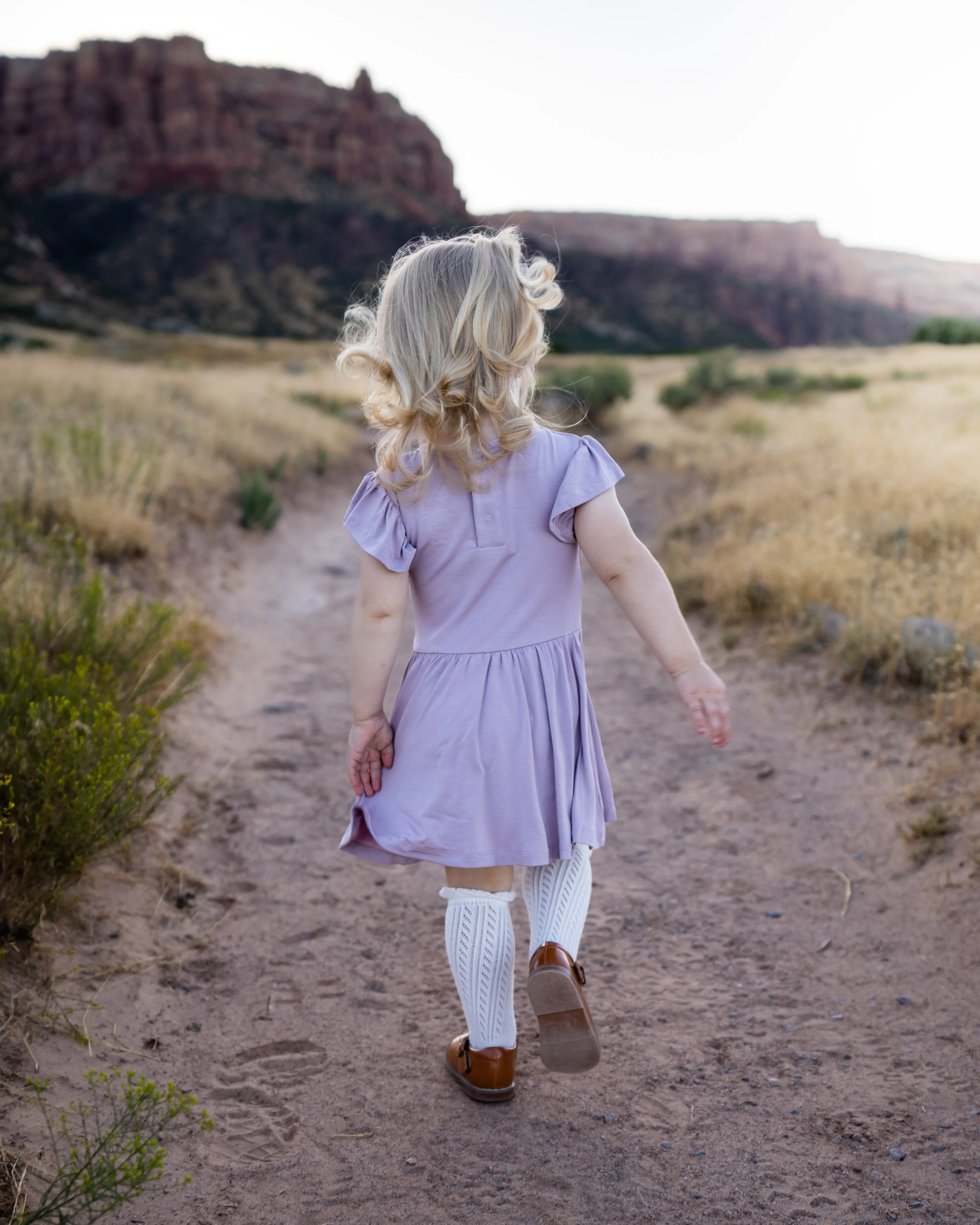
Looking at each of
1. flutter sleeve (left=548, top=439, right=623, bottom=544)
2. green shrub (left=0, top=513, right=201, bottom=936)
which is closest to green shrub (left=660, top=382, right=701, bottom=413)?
green shrub (left=0, top=513, right=201, bottom=936)

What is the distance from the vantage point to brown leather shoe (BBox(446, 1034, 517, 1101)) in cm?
214

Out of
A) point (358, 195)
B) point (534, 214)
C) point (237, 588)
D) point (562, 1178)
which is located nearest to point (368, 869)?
point (562, 1178)

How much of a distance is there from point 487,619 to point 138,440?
7528 millimetres

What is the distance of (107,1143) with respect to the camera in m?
1.55

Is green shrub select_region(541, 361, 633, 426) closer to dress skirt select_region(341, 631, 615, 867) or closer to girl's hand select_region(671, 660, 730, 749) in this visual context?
dress skirt select_region(341, 631, 615, 867)

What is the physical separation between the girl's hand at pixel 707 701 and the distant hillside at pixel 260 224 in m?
50.9

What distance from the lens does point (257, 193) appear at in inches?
2879

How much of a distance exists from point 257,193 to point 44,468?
77613mm

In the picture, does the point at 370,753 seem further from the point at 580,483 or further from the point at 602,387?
the point at 602,387

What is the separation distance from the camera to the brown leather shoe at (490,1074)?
2.14 metres

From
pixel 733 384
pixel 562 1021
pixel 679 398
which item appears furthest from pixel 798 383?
pixel 562 1021

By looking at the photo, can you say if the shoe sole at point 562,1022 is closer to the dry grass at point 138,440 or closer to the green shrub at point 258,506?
the dry grass at point 138,440

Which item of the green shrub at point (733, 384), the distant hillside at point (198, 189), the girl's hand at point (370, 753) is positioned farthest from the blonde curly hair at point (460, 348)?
the distant hillside at point (198, 189)

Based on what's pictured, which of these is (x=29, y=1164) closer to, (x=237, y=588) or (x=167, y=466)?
(x=237, y=588)
